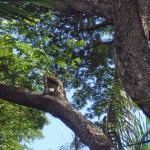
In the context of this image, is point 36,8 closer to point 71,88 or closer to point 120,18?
point 71,88

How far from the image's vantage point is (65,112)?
5688mm

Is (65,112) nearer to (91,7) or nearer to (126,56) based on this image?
(91,7)

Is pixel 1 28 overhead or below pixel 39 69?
overhead

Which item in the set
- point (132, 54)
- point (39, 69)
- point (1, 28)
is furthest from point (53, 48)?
point (132, 54)

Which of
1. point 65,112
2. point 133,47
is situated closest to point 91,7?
point 65,112

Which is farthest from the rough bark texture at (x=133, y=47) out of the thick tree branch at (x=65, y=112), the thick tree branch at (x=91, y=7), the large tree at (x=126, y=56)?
the thick tree branch at (x=65, y=112)

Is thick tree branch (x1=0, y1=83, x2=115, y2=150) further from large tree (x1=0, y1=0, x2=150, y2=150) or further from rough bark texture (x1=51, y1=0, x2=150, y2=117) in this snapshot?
rough bark texture (x1=51, y1=0, x2=150, y2=117)

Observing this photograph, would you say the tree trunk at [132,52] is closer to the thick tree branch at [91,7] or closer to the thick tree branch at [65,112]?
the thick tree branch at [91,7]

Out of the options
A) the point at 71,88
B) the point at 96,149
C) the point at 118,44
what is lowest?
the point at 96,149

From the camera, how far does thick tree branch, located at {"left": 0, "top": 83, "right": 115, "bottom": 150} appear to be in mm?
4934

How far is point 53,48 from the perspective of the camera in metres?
7.20

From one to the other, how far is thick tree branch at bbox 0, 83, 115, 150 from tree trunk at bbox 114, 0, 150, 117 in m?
1.19

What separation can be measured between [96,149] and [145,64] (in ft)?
5.34

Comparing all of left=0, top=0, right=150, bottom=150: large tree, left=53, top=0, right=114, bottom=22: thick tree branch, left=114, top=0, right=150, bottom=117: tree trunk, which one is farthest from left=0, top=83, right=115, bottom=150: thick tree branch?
left=53, top=0, right=114, bottom=22: thick tree branch
